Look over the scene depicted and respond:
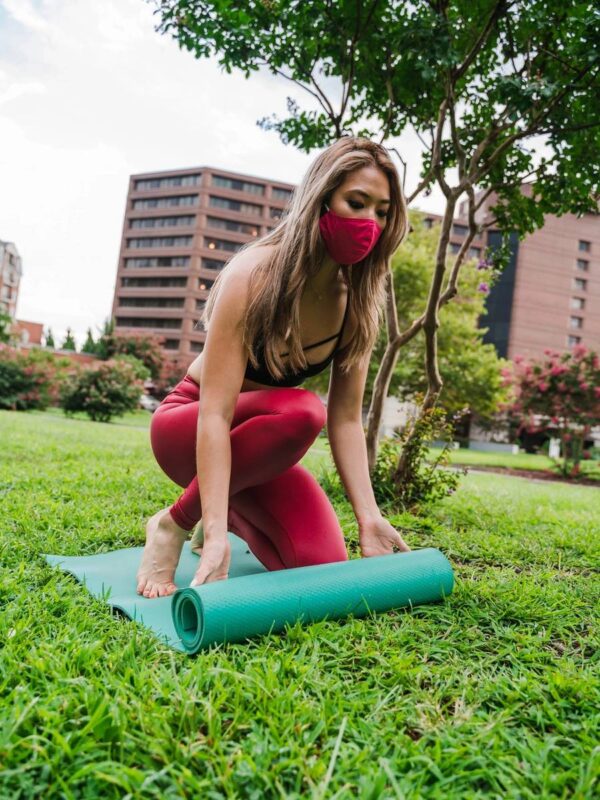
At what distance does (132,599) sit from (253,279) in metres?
1.15

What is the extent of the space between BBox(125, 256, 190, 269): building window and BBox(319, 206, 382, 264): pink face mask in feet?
210

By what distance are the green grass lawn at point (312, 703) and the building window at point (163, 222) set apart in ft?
217

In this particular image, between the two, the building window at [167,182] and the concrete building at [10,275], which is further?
the building window at [167,182]

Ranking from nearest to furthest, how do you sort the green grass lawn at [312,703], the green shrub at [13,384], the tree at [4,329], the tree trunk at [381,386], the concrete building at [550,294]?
the green grass lawn at [312,703], the tree trunk at [381,386], the green shrub at [13,384], the tree at [4,329], the concrete building at [550,294]

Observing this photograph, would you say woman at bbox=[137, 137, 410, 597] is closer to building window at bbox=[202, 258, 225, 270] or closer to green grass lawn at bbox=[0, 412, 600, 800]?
green grass lawn at bbox=[0, 412, 600, 800]

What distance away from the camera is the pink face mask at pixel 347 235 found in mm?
1960

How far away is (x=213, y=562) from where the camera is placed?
68.9 inches

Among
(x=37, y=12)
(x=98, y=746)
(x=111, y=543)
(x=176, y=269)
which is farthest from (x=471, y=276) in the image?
(x=176, y=269)

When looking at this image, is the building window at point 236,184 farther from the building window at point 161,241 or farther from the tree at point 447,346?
the tree at point 447,346

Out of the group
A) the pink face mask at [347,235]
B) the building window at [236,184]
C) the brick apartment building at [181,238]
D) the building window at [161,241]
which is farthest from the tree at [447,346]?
the building window at [236,184]

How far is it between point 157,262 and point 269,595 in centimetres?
6733

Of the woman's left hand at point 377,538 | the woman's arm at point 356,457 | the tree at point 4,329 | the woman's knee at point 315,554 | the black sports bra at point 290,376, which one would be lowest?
the woman's knee at point 315,554

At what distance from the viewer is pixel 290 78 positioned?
16.3 feet

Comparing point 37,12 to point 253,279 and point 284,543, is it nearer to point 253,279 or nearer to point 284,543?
point 253,279
